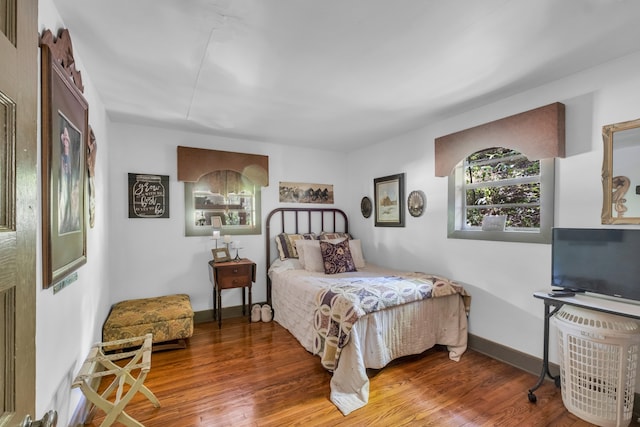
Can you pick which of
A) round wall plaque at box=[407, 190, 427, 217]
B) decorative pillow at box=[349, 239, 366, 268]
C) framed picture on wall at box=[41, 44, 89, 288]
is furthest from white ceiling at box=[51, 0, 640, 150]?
decorative pillow at box=[349, 239, 366, 268]

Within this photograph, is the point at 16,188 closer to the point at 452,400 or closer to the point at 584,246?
the point at 452,400

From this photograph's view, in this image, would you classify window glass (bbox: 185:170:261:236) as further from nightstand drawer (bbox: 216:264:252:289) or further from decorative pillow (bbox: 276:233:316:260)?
nightstand drawer (bbox: 216:264:252:289)

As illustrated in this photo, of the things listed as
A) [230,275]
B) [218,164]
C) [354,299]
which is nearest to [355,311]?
[354,299]

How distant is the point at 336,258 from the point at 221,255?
142cm

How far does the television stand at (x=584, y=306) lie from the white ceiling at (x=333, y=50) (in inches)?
64.4

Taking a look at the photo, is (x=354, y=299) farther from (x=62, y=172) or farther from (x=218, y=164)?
(x=218, y=164)

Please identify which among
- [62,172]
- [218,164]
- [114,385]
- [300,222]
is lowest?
[114,385]

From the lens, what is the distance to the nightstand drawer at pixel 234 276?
3.39 meters

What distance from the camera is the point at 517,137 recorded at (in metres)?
2.47

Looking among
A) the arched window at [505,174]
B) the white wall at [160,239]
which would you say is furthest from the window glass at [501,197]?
the white wall at [160,239]

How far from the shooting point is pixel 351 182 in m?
4.66

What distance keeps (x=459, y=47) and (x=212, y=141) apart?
2960mm

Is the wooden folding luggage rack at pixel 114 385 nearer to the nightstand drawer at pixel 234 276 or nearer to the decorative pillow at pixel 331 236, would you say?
the nightstand drawer at pixel 234 276

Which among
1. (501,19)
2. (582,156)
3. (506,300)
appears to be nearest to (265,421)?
(506,300)
